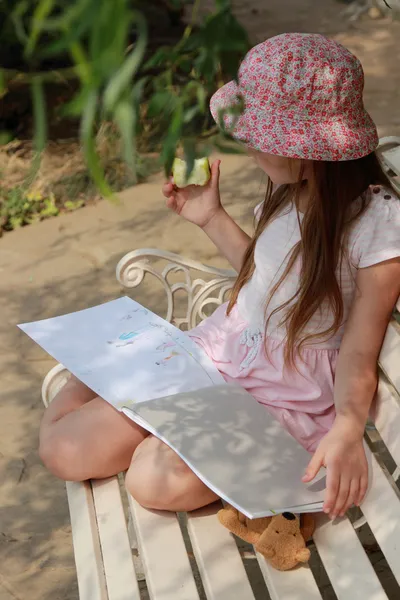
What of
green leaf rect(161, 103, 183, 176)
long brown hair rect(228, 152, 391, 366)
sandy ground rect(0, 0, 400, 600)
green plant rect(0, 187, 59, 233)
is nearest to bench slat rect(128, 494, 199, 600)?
long brown hair rect(228, 152, 391, 366)

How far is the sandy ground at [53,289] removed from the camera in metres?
2.74

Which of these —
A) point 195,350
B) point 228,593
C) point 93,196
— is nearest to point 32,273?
point 93,196

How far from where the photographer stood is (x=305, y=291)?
211 cm

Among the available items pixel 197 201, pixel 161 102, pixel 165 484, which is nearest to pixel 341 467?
pixel 165 484

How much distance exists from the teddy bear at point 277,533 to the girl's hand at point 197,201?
81cm

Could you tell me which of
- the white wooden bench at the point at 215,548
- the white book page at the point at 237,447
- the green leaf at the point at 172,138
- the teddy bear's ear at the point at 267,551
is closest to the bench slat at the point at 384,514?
the white wooden bench at the point at 215,548

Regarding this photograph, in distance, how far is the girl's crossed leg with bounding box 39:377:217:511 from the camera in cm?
202

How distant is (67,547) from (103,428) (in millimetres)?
716

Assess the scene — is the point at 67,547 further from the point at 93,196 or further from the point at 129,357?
the point at 93,196

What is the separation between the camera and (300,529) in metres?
1.95

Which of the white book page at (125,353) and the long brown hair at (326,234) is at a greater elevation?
the long brown hair at (326,234)

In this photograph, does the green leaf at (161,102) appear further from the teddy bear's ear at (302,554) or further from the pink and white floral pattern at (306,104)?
the teddy bear's ear at (302,554)

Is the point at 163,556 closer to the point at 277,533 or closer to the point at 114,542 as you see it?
the point at 114,542

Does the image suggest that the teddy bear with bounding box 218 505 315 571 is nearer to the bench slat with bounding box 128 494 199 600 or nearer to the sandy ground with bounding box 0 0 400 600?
the bench slat with bounding box 128 494 199 600
